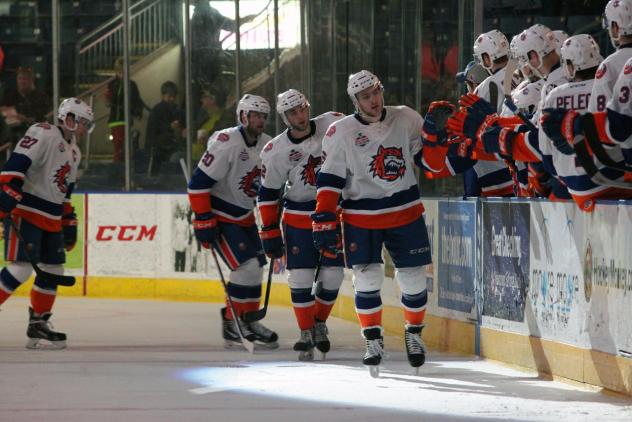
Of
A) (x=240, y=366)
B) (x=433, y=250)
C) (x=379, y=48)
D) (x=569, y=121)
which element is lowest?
(x=240, y=366)

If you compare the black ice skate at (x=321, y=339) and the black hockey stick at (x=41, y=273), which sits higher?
the black hockey stick at (x=41, y=273)

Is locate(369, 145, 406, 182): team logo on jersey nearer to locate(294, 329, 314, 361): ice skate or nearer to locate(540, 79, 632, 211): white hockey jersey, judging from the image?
locate(540, 79, 632, 211): white hockey jersey

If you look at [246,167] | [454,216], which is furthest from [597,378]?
[246,167]

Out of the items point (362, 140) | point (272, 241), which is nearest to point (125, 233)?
point (272, 241)

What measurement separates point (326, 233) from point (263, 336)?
1620mm

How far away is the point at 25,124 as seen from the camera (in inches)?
560

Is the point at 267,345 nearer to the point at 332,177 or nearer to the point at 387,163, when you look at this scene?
the point at 332,177

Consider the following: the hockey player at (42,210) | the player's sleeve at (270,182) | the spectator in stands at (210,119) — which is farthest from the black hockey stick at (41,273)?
the spectator in stands at (210,119)

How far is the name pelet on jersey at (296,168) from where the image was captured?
26.3ft

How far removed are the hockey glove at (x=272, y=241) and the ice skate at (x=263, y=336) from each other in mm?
510

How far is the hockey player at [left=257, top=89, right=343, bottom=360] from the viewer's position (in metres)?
7.98

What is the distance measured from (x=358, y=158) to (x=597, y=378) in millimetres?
1684

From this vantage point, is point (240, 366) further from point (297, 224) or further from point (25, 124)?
point (25, 124)

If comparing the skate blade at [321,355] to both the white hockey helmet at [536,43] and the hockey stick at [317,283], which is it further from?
the white hockey helmet at [536,43]
